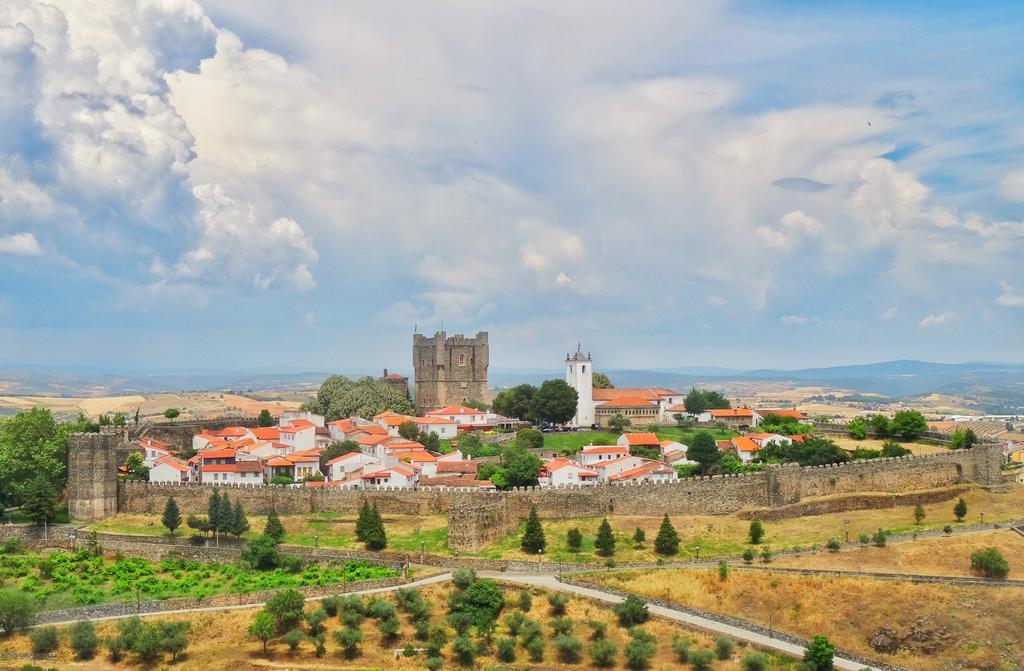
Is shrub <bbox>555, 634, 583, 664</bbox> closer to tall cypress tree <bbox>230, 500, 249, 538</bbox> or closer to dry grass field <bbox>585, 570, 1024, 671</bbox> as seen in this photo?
dry grass field <bbox>585, 570, 1024, 671</bbox>

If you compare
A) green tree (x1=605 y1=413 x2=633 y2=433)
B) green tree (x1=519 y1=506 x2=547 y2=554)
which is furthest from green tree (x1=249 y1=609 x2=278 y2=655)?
green tree (x1=605 y1=413 x2=633 y2=433)

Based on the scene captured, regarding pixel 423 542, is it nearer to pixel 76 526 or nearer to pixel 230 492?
pixel 230 492

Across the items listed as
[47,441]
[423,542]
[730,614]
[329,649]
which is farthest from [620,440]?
[47,441]

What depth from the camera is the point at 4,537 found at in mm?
52312

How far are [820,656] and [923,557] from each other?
11.6 m

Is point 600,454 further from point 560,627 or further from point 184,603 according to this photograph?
point 184,603

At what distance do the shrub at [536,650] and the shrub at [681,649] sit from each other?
5.28 meters

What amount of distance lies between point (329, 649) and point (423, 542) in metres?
9.81

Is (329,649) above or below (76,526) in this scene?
below

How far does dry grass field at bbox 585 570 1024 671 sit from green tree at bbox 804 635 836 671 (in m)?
3.34

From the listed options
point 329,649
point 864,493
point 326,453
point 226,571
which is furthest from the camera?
point 326,453

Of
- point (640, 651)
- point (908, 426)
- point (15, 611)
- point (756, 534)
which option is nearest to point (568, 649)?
point (640, 651)

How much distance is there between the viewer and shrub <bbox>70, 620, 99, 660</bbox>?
134ft

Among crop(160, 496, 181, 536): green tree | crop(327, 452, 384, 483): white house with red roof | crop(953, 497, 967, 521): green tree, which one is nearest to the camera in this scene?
crop(953, 497, 967, 521): green tree
